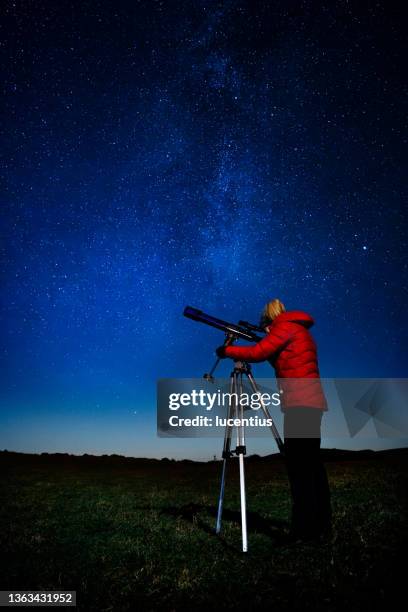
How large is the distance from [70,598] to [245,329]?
3712 millimetres

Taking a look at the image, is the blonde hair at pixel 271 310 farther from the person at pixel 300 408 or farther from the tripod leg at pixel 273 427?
the tripod leg at pixel 273 427

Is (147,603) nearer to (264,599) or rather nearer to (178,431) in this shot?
(264,599)

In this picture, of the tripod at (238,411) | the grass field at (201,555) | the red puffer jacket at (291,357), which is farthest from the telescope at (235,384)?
the grass field at (201,555)

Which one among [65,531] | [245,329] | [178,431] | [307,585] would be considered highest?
[245,329]

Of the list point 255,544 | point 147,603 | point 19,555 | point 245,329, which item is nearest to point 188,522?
point 255,544

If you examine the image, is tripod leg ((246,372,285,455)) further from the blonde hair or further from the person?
the blonde hair

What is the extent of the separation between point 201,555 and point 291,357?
277 centimetres

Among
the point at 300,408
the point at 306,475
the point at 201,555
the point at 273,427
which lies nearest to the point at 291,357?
the point at 300,408

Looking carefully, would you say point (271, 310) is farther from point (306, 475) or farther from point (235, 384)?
point (306, 475)

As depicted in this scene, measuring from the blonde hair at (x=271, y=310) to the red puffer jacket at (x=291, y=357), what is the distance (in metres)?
0.32

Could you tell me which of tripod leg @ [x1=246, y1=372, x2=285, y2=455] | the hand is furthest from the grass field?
the hand

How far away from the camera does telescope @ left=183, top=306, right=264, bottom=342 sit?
5231mm

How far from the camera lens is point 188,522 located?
6.23m

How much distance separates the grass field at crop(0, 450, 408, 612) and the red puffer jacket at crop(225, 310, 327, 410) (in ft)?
5.96
